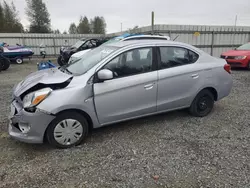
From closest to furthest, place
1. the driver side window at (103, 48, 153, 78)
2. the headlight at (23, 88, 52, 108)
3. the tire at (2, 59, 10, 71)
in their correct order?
the headlight at (23, 88, 52, 108) → the driver side window at (103, 48, 153, 78) → the tire at (2, 59, 10, 71)

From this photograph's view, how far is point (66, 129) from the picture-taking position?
10.3 ft

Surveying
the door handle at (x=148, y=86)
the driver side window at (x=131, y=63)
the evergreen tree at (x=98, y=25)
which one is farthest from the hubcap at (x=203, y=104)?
the evergreen tree at (x=98, y=25)

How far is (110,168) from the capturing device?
275 centimetres

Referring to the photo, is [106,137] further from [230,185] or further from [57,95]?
[230,185]

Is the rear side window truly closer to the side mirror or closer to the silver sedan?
the silver sedan

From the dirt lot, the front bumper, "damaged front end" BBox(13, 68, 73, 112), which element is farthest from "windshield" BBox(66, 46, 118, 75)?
the dirt lot

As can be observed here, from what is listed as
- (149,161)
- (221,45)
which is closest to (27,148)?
(149,161)

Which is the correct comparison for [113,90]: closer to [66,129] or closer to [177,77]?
[66,129]

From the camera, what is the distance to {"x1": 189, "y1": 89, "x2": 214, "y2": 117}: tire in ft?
13.9

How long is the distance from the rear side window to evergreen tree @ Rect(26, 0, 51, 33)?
126ft

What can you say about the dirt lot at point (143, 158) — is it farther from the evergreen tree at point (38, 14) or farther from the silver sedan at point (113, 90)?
the evergreen tree at point (38, 14)

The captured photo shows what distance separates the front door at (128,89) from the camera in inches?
130

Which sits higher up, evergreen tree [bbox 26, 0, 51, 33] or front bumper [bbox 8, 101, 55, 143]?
evergreen tree [bbox 26, 0, 51, 33]

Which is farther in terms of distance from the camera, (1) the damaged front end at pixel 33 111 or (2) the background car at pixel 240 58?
(2) the background car at pixel 240 58
